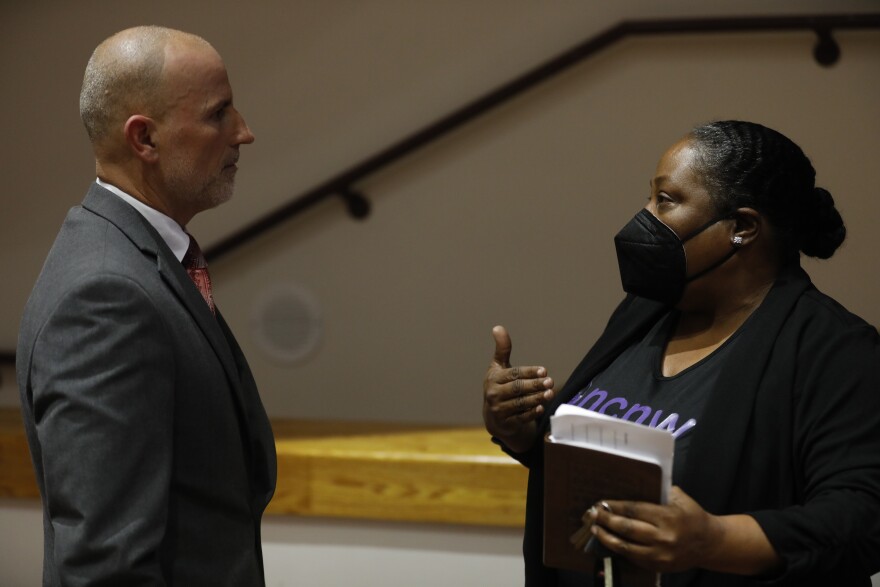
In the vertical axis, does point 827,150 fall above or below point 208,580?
above

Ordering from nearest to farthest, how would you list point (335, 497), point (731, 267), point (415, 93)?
point (731, 267) → point (335, 497) → point (415, 93)

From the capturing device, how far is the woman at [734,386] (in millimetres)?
1414

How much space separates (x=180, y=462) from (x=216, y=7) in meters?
2.26

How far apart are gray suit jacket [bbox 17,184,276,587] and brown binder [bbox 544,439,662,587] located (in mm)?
467

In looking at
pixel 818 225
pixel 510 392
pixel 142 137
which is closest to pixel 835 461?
pixel 818 225

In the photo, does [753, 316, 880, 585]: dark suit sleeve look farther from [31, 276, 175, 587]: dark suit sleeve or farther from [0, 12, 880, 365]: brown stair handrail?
[0, 12, 880, 365]: brown stair handrail

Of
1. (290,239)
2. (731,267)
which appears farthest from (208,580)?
(290,239)

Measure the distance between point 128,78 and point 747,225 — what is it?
0.97 metres

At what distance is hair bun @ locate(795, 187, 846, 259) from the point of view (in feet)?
5.67

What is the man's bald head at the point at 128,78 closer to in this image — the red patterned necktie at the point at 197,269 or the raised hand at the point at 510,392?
the red patterned necktie at the point at 197,269

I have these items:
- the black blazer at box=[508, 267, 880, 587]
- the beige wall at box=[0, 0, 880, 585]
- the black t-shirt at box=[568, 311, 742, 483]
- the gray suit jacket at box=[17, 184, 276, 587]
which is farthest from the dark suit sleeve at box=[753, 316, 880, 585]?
the beige wall at box=[0, 0, 880, 585]

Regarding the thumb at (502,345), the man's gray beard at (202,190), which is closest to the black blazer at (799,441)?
the thumb at (502,345)

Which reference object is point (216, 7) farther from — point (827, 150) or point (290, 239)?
point (827, 150)

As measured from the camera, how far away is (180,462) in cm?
148
